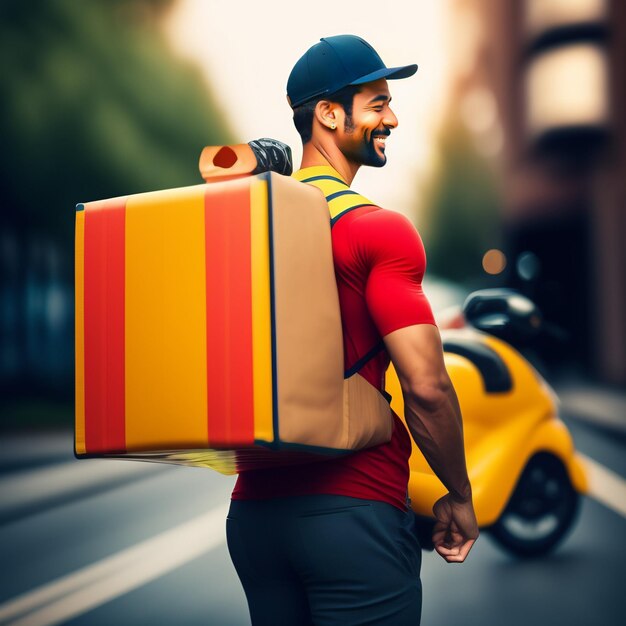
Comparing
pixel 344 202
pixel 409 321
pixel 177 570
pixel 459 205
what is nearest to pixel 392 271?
pixel 409 321

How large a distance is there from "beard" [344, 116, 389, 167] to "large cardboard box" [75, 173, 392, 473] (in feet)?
0.80

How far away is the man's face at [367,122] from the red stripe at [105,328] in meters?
0.51

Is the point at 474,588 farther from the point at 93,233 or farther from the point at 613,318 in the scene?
the point at 613,318

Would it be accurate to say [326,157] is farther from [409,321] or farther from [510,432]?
[510,432]

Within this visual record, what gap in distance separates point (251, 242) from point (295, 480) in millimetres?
512

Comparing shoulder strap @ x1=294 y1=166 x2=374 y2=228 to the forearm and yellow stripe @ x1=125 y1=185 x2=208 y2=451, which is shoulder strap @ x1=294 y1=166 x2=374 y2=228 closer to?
yellow stripe @ x1=125 y1=185 x2=208 y2=451

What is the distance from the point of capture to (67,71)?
15.6 m

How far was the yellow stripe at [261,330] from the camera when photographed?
1738 millimetres

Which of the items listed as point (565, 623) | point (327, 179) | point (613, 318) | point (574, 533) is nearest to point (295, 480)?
point (327, 179)

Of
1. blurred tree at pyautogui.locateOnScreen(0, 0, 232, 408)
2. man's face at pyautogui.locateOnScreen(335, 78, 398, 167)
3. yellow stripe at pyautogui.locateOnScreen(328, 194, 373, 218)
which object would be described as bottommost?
yellow stripe at pyautogui.locateOnScreen(328, 194, 373, 218)

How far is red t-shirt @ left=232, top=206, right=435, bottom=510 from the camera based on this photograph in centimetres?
183

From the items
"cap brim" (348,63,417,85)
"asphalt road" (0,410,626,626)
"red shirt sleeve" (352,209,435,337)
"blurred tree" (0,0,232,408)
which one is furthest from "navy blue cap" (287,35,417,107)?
"blurred tree" (0,0,232,408)

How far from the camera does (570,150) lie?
2880 cm

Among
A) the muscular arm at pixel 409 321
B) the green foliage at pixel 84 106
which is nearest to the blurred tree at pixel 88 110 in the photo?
the green foliage at pixel 84 106
